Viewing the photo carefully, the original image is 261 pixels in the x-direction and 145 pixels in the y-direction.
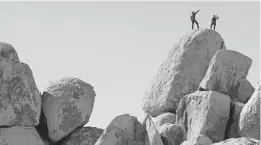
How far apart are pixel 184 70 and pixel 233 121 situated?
19.7ft

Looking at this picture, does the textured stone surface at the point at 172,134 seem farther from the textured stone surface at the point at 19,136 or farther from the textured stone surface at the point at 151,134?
the textured stone surface at the point at 19,136

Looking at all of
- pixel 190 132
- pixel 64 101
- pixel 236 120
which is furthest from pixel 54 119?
pixel 236 120

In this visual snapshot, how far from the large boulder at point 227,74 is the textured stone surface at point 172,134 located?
8.63 feet

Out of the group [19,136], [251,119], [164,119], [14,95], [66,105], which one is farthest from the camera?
[164,119]

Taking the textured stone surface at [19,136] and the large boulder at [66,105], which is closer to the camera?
the textured stone surface at [19,136]

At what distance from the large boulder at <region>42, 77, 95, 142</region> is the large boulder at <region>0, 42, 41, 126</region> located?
0.68 meters

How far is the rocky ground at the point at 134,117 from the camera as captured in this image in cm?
1741

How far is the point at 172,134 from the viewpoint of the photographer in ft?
58.6

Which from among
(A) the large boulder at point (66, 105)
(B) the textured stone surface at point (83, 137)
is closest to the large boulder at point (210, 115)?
(B) the textured stone surface at point (83, 137)

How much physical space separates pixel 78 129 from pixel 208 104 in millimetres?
5333

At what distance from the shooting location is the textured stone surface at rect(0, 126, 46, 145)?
2034cm

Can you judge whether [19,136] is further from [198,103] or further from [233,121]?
[233,121]

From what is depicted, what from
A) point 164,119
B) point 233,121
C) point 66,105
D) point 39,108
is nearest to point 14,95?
point 39,108

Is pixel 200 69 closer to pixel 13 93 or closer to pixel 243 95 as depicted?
pixel 243 95
